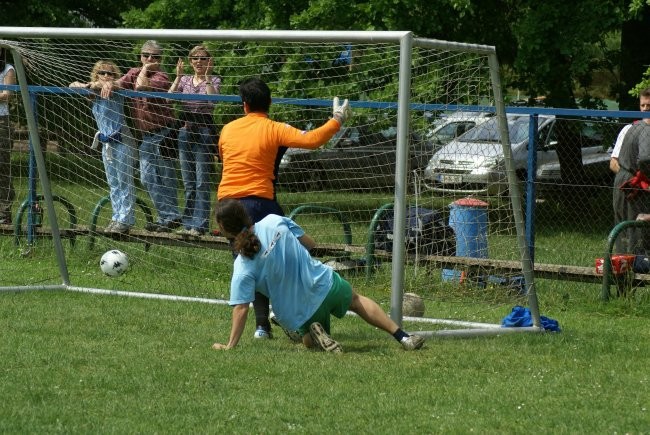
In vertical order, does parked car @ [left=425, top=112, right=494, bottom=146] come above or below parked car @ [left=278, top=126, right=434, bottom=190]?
above

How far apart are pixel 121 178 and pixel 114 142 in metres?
0.35

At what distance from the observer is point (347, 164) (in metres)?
11.7

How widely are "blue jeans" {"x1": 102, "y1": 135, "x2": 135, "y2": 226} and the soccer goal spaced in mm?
89

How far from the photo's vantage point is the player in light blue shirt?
26.3 ft

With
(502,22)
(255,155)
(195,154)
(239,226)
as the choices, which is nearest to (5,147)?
(195,154)

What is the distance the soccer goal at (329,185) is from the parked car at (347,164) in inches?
0.7

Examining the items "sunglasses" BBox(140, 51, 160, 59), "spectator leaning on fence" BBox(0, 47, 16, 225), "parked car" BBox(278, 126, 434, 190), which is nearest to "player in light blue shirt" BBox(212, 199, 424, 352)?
"parked car" BBox(278, 126, 434, 190)

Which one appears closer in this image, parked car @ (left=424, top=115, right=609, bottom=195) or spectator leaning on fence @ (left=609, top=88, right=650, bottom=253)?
parked car @ (left=424, top=115, right=609, bottom=195)

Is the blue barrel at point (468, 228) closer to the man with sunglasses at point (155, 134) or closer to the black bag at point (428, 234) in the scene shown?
the black bag at point (428, 234)

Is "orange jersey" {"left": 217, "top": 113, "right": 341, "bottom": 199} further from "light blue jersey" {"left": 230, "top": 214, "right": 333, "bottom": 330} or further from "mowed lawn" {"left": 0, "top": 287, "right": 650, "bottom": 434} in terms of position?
"mowed lawn" {"left": 0, "top": 287, "right": 650, "bottom": 434}

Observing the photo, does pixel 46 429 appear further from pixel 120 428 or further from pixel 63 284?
pixel 63 284

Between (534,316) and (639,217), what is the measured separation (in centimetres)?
212

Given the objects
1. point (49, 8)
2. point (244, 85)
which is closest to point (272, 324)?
point (244, 85)

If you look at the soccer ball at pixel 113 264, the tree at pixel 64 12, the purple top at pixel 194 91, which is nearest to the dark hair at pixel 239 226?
the purple top at pixel 194 91
